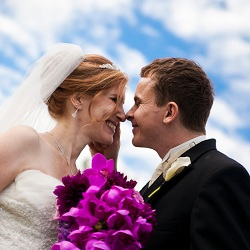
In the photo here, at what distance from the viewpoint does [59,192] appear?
448 cm

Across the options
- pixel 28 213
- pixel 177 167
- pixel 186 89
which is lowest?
pixel 28 213

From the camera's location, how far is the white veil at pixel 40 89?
21.3ft

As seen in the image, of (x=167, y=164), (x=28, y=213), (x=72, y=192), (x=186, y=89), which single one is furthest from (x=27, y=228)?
(x=186, y=89)

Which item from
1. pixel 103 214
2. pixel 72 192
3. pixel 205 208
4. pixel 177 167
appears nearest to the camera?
pixel 103 214

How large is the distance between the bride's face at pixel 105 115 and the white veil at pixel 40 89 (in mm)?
576

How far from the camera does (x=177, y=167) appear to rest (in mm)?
5043

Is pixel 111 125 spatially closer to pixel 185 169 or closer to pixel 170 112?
pixel 170 112

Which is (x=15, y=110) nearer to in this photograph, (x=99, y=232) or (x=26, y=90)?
(x=26, y=90)

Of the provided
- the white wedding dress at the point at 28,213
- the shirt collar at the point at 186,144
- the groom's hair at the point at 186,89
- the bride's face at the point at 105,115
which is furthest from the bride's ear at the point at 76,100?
the shirt collar at the point at 186,144

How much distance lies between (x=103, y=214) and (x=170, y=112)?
197 cm

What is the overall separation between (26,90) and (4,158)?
4.65 ft

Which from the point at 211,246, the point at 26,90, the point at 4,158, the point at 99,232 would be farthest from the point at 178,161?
the point at 26,90

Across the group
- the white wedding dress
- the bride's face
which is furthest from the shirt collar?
the white wedding dress

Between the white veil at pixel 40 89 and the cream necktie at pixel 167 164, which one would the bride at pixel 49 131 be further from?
the cream necktie at pixel 167 164
